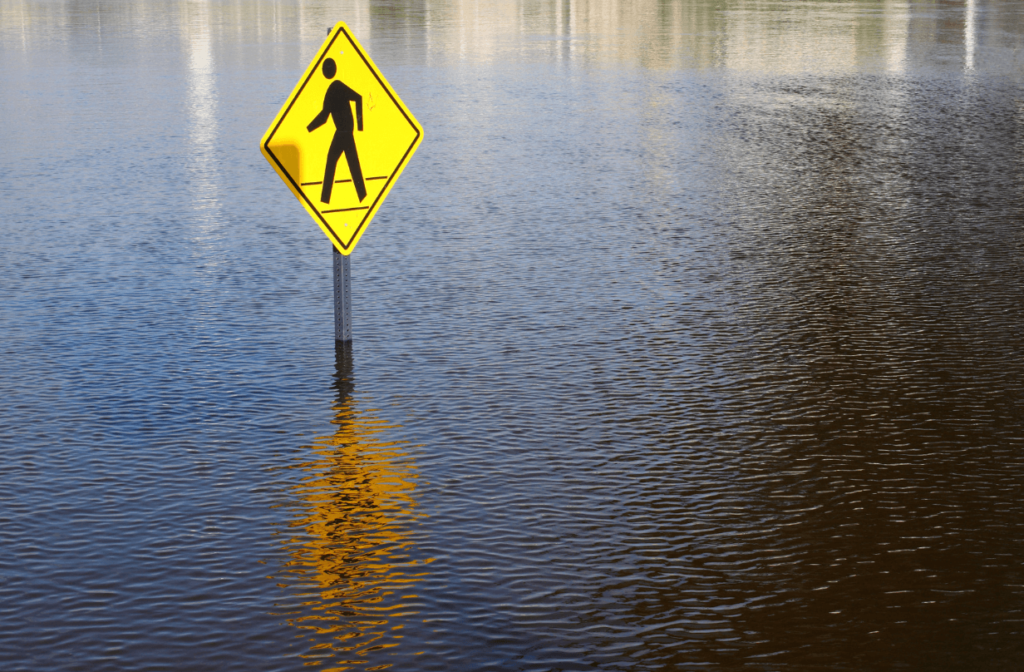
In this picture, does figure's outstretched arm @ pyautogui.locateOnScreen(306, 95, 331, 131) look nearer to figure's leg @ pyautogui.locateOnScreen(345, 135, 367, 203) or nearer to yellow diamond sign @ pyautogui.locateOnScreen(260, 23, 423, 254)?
yellow diamond sign @ pyautogui.locateOnScreen(260, 23, 423, 254)

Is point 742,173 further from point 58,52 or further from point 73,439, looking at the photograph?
point 58,52

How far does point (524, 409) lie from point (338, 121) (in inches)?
68.2

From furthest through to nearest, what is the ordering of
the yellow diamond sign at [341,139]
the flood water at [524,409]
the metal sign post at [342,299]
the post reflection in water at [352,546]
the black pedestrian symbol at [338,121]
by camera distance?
the metal sign post at [342,299] < the black pedestrian symbol at [338,121] < the yellow diamond sign at [341,139] < the flood water at [524,409] < the post reflection in water at [352,546]

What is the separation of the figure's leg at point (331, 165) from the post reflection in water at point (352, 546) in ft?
4.07

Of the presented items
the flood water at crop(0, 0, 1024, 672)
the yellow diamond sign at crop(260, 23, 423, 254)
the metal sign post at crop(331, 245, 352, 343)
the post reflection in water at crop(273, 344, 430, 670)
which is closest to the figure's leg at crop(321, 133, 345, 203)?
the yellow diamond sign at crop(260, 23, 423, 254)

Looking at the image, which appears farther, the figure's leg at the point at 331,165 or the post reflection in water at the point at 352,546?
the figure's leg at the point at 331,165

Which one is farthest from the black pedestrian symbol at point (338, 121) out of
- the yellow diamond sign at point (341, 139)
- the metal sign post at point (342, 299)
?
the metal sign post at point (342, 299)

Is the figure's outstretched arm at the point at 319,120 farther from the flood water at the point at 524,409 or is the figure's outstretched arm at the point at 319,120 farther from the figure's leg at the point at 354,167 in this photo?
the flood water at the point at 524,409

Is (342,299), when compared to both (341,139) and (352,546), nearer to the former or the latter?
(341,139)

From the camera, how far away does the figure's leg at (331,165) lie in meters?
6.66

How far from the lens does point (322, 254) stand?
9.27 m

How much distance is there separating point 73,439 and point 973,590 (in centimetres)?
352

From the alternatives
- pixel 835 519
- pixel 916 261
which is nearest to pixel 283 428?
pixel 835 519

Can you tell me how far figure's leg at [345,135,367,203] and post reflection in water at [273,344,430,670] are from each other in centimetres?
131
